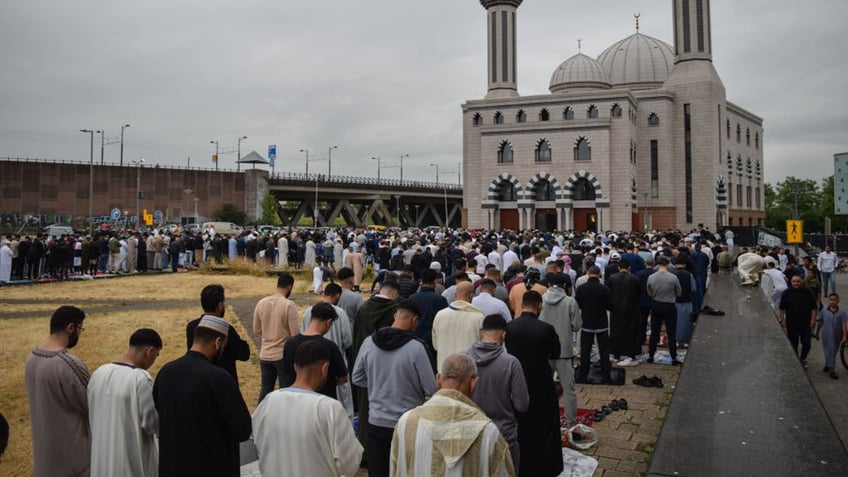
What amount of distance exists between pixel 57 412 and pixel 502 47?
55.7 m

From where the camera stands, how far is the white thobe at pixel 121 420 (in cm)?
418

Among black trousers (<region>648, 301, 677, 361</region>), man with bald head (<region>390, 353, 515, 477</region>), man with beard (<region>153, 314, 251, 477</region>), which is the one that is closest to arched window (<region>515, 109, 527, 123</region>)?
black trousers (<region>648, 301, 677, 361</region>)

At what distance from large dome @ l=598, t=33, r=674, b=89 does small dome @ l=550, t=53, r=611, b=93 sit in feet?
10.1

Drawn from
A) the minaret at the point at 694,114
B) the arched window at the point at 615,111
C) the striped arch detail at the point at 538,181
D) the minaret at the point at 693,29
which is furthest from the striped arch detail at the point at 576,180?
the minaret at the point at 693,29

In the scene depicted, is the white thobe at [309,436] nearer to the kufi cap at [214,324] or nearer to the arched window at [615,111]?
the kufi cap at [214,324]

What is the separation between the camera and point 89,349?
11117mm

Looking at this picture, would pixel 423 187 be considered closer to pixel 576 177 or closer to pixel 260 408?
pixel 576 177

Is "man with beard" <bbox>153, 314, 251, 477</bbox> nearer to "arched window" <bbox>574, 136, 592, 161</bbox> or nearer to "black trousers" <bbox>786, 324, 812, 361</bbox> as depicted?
"black trousers" <bbox>786, 324, 812, 361</bbox>

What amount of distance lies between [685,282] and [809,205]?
94662 mm

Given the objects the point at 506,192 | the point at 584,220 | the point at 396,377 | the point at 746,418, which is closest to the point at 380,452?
the point at 396,377

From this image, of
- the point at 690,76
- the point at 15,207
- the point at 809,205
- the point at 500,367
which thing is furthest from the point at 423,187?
the point at 500,367

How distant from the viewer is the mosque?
5025 cm

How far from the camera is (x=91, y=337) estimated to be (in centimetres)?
1220

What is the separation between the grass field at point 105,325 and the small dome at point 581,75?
44.3 m
